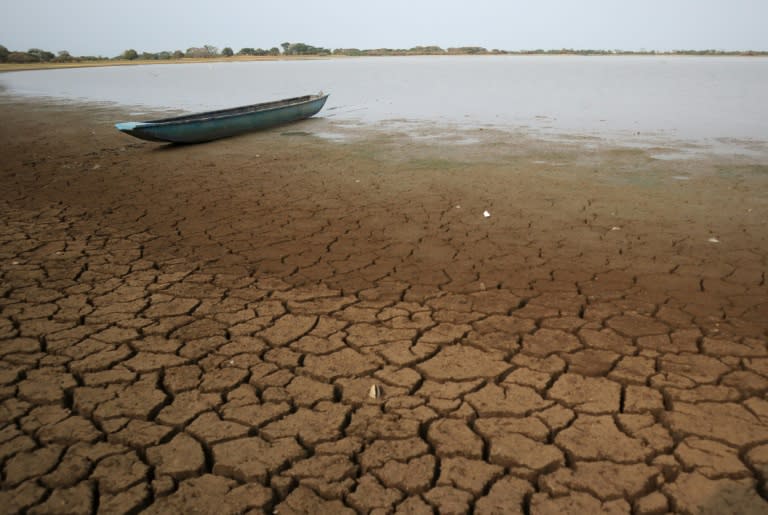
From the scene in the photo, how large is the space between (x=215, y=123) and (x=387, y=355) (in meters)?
9.71

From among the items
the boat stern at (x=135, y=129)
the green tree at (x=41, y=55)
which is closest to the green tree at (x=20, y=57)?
the green tree at (x=41, y=55)

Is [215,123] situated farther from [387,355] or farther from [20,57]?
[20,57]

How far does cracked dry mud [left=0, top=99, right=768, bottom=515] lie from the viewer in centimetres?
215

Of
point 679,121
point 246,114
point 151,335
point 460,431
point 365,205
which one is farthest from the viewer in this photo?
point 679,121

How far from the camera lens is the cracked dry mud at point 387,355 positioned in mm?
2152

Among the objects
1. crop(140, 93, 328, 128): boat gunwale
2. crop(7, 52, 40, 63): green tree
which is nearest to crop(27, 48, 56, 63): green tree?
crop(7, 52, 40, 63): green tree

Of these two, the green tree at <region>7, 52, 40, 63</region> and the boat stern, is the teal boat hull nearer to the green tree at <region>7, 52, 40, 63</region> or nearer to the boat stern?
the boat stern

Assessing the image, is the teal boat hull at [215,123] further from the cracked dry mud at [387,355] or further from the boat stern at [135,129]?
the cracked dry mud at [387,355]

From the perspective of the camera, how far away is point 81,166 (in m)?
8.97

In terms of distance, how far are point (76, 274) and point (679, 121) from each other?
14.7 metres

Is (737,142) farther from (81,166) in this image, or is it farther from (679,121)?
(81,166)

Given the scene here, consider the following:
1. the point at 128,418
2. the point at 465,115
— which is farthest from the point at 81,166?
the point at 465,115

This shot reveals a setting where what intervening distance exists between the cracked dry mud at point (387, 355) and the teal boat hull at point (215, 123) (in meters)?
4.00

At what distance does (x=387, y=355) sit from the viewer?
309cm
